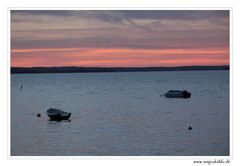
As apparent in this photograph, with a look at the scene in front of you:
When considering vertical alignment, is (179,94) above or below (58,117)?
above

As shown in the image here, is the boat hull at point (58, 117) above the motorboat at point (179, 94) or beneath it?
beneath

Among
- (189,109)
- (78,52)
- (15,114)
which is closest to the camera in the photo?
(15,114)

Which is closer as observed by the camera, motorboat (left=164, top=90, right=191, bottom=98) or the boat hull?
the boat hull

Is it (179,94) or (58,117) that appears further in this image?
(179,94)

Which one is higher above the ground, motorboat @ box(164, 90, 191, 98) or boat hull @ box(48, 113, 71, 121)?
motorboat @ box(164, 90, 191, 98)

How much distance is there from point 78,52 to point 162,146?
1534 inches

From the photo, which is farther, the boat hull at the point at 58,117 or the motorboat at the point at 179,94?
the motorboat at the point at 179,94
